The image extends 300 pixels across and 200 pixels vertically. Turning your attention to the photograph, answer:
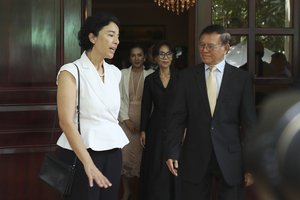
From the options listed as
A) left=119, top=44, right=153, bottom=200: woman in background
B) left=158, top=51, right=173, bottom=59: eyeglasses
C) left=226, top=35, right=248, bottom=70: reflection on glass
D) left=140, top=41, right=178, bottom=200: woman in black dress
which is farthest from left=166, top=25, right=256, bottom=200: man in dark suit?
left=119, top=44, right=153, bottom=200: woman in background

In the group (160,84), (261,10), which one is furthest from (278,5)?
(160,84)

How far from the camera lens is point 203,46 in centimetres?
313

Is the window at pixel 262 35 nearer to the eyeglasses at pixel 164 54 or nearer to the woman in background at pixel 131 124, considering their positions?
the eyeglasses at pixel 164 54

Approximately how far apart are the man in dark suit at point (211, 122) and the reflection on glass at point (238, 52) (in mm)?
982

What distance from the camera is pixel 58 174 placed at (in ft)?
8.38

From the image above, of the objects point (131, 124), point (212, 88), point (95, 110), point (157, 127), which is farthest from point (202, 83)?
point (131, 124)

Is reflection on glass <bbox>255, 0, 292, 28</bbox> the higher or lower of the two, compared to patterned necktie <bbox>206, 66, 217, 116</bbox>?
higher

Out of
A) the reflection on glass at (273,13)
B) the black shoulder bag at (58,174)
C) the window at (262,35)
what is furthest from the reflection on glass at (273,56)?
the black shoulder bag at (58,174)

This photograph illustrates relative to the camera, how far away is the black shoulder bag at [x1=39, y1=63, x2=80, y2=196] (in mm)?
2527

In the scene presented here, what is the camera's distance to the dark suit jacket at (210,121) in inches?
120

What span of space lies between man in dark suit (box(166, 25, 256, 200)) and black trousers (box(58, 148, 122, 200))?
1.89 feet

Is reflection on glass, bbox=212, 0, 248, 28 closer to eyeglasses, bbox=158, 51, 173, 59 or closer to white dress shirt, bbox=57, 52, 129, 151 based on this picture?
eyeglasses, bbox=158, 51, 173, 59

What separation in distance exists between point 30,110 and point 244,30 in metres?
1.84

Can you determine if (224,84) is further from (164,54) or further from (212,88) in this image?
(164,54)
